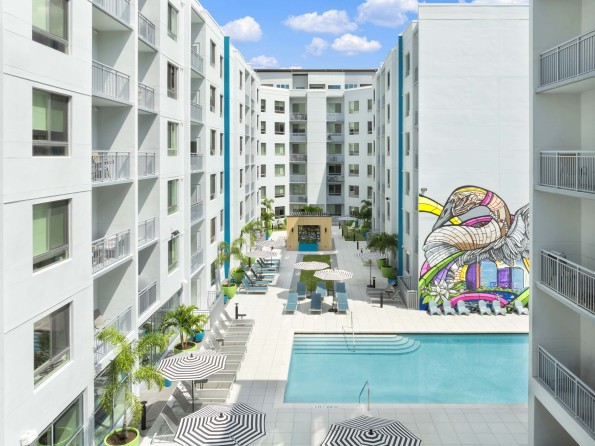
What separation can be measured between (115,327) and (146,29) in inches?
398

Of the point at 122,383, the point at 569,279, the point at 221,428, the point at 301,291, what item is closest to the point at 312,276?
the point at 301,291

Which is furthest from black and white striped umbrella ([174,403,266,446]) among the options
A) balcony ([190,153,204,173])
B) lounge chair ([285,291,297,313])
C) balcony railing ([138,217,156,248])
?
balcony ([190,153,204,173])

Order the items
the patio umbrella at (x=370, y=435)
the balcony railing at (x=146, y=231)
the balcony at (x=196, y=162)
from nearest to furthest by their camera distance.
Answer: the patio umbrella at (x=370, y=435) < the balcony railing at (x=146, y=231) < the balcony at (x=196, y=162)

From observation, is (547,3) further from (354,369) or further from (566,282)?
(354,369)

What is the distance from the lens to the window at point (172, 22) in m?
21.9

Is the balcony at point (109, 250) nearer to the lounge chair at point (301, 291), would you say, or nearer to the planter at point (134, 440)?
the planter at point (134, 440)

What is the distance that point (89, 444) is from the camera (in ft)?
44.3

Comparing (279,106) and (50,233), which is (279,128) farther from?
(50,233)

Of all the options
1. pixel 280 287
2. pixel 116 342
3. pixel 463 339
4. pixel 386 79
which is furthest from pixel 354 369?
pixel 386 79

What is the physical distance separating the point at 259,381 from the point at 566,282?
11.0 metres

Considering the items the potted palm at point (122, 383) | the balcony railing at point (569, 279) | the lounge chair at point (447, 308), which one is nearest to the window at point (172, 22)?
the potted palm at point (122, 383)

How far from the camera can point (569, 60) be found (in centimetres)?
1214

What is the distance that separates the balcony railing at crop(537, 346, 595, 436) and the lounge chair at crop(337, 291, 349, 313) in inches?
591

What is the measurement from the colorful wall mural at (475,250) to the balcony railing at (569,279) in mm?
14478
